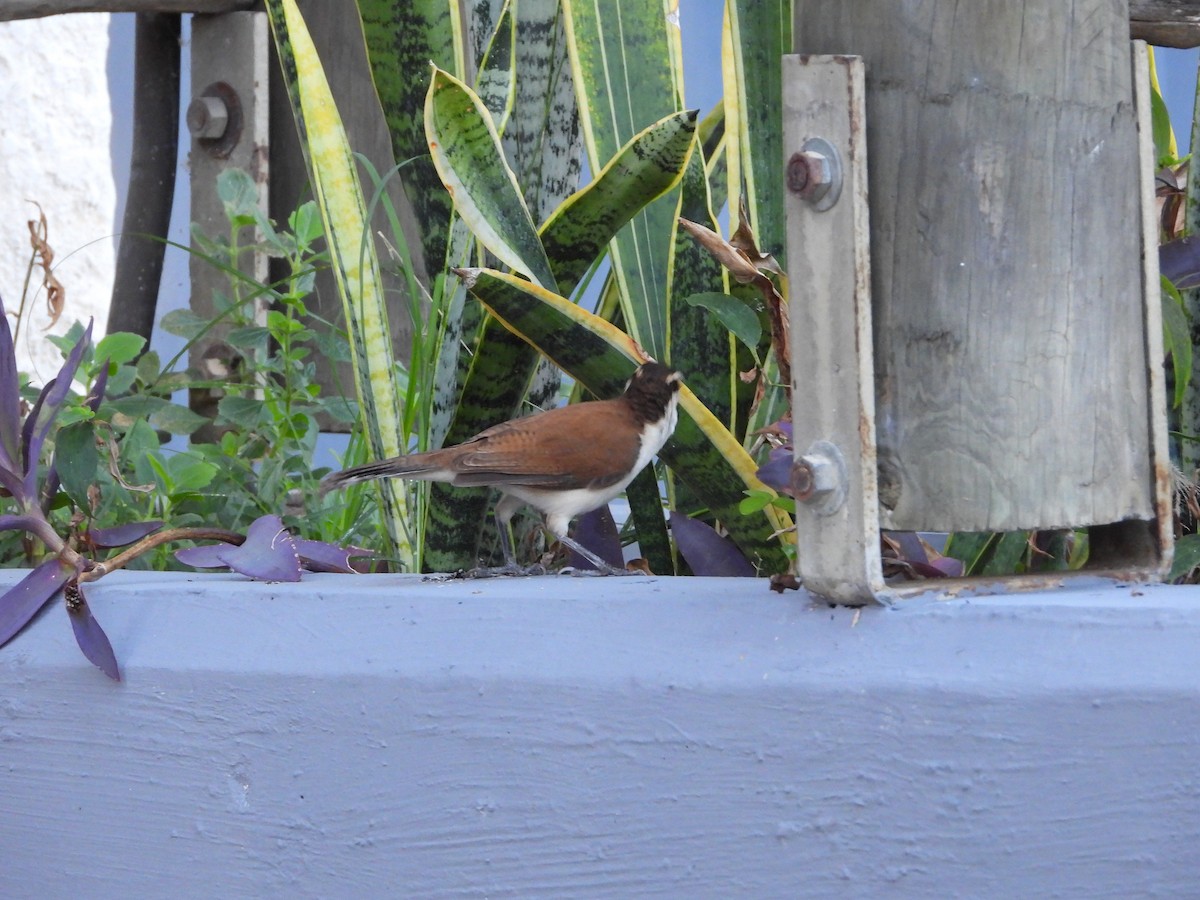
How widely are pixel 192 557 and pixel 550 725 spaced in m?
0.56

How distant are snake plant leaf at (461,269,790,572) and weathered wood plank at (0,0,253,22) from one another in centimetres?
166

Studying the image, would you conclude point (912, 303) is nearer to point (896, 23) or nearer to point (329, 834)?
A: point (896, 23)

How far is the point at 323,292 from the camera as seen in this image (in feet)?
11.0

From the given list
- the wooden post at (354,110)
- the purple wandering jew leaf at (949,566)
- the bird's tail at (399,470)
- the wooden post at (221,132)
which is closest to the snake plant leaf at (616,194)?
the bird's tail at (399,470)

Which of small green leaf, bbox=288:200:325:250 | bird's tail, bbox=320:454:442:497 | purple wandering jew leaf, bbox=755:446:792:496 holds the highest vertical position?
small green leaf, bbox=288:200:325:250

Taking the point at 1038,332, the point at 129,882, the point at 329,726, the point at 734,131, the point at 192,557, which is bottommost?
the point at 129,882

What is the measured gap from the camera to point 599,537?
1904 mm

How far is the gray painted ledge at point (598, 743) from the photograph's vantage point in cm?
114

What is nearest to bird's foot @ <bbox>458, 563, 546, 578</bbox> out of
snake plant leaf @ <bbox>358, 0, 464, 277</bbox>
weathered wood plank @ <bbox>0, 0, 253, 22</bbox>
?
snake plant leaf @ <bbox>358, 0, 464, 277</bbox>

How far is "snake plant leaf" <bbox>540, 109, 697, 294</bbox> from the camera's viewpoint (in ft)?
4.98

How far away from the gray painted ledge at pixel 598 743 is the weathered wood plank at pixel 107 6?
148 cm

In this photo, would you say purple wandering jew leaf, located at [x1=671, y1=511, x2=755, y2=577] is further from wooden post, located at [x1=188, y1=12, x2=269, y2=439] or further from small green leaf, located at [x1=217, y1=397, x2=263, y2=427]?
wooden post, located at [x1=188, y1=12, x2=269, y2=439]

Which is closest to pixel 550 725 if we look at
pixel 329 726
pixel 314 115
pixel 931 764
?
pixel 329 726

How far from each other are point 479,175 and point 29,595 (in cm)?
74
